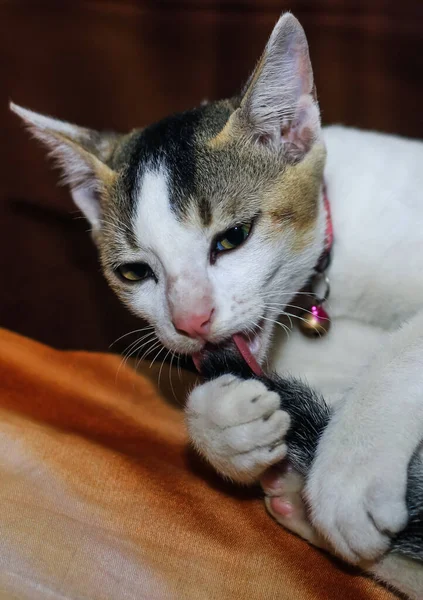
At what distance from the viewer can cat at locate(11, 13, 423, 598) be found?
79 centimetres

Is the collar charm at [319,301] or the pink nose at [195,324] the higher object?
the pink nose at [195,324]

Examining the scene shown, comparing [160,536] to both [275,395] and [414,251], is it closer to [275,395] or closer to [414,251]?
[275,395]

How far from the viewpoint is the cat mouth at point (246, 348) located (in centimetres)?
92

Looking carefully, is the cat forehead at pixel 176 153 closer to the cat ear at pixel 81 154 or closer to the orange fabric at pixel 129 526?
the cat ear at pixel 81 154

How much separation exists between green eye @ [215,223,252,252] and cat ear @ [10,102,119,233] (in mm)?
248

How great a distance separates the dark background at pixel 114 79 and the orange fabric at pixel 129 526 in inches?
16.9

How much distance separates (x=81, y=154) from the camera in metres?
1.09

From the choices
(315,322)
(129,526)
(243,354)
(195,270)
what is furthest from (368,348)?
(129,526)

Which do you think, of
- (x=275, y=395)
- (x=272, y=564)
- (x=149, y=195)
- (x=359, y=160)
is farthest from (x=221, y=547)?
(x=359, y=160)

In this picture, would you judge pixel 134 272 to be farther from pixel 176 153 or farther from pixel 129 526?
pixel 129 526

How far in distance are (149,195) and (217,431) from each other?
0.36 meters

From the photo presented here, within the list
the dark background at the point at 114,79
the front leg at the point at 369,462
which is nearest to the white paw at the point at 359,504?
the front leg at the point at 369,462

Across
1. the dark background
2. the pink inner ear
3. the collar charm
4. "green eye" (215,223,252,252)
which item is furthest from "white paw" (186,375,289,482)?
the dark background

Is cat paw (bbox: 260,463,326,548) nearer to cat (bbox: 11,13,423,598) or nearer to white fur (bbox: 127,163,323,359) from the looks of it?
cat (bbox: 11,13,423,598)
